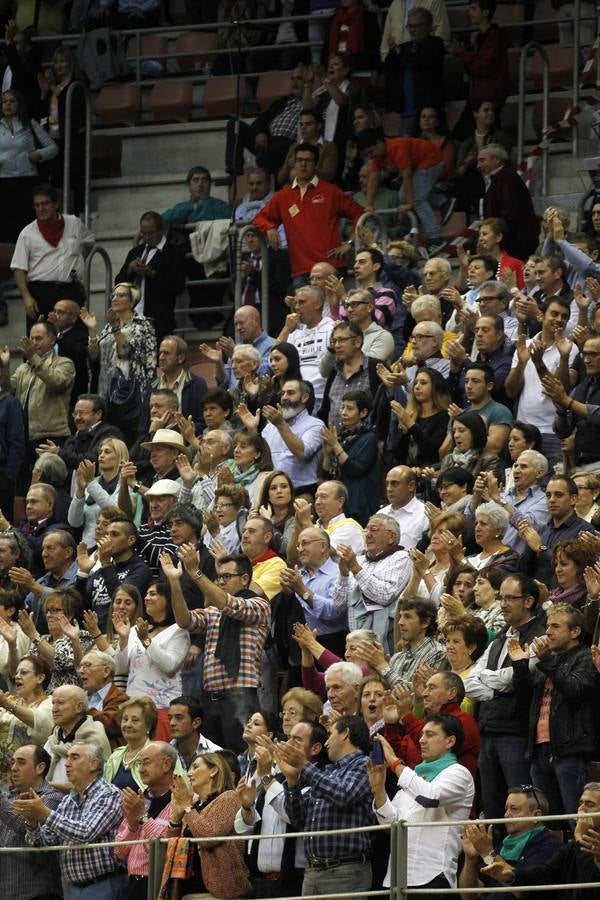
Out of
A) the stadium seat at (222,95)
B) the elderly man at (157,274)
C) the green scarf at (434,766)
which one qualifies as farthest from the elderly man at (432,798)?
the stadium seat at (222,95)

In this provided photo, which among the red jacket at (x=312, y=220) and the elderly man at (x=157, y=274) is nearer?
the red jacket at (x=312, y=220)

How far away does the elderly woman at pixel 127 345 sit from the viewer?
1661 cm

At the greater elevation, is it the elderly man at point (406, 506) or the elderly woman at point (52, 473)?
the elderly man at point (406, 506)

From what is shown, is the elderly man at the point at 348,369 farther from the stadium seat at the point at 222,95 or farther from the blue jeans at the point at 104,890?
the stadium seat at the point at 222,95

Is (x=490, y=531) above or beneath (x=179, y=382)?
above

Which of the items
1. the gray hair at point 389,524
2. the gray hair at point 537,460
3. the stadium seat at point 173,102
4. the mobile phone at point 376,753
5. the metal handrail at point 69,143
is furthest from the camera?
the stadium seat at point 173,102

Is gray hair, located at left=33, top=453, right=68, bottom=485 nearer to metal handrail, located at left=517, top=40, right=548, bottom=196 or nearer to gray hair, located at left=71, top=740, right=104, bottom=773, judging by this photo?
gray hair, located at left=71, top=740, right=104, bottom=773

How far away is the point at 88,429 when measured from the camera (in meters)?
16.0

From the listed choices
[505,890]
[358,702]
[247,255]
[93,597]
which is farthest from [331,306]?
[505,890]

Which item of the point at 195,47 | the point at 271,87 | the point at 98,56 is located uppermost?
the point at 98,56

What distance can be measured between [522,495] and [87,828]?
3.24 metres

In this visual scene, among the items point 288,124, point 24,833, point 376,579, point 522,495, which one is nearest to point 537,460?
point 522,495

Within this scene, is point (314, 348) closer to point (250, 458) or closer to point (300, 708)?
point (250, 458)

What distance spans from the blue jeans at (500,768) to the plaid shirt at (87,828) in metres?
1.76
